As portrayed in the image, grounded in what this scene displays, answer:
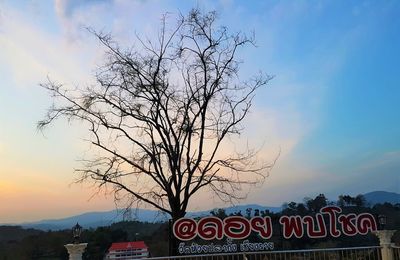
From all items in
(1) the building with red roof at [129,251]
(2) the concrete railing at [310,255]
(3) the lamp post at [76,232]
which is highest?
(3) the lamp post at [76,232]

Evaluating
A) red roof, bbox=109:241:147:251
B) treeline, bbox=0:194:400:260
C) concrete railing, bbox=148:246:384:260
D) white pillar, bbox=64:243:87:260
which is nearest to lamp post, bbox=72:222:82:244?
white pillar, bbox=64:243:87:260

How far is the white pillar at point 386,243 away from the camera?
555 inches

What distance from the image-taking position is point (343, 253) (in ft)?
45.5

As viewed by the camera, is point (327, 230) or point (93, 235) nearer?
point (327, 230)

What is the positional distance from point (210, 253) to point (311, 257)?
10.3 ft

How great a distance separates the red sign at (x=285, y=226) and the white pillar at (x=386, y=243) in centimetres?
100

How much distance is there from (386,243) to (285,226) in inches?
125

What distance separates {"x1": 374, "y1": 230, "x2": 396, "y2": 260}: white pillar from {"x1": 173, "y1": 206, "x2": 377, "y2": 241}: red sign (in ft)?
3.29

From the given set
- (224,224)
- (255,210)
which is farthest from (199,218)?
(255,210)

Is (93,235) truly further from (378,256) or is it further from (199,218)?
(378,256)

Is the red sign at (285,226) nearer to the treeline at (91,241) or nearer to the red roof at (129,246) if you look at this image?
the red roof at (129,246)

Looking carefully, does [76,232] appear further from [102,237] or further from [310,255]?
[102,237]

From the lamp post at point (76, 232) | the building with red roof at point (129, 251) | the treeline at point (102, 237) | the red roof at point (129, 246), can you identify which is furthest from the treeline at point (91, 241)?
the lamp post at point (76, 232)

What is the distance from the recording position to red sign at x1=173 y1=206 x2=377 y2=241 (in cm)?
1527
